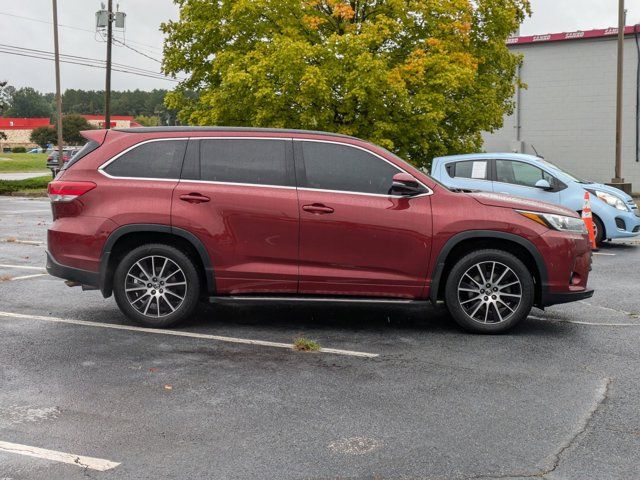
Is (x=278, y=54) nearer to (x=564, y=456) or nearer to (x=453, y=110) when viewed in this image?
(x=453, y=110)

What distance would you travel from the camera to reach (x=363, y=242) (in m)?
7.07

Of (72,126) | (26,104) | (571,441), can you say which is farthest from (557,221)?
(26,104)

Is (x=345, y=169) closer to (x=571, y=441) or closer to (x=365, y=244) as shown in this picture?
(x=365, y=244)

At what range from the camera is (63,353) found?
20.9 ft

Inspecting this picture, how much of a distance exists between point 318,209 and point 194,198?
114cm

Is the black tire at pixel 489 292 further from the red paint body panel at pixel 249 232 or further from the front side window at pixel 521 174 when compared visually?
the front side window at pixel 521 174

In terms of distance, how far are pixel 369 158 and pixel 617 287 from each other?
451cm

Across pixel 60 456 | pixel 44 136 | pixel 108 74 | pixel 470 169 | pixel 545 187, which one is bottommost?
pixel 60 456

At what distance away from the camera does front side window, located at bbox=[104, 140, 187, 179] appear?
736 cm

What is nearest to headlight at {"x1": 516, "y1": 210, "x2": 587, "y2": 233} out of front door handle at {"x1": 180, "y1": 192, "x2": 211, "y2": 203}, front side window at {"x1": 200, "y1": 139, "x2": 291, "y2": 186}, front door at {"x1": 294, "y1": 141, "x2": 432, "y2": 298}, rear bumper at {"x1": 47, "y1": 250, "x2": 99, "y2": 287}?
front door at {"x1": 294, "y1": 141, "x2": 432, "y2": 298}

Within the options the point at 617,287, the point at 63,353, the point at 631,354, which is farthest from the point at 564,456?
the point at 617,287

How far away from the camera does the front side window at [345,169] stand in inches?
284

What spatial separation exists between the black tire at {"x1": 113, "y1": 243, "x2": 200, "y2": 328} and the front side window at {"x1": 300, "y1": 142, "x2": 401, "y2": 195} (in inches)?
54.9

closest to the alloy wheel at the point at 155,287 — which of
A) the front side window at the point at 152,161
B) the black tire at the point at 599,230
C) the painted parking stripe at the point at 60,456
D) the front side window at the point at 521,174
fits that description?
the front side window at the point at 152,161
